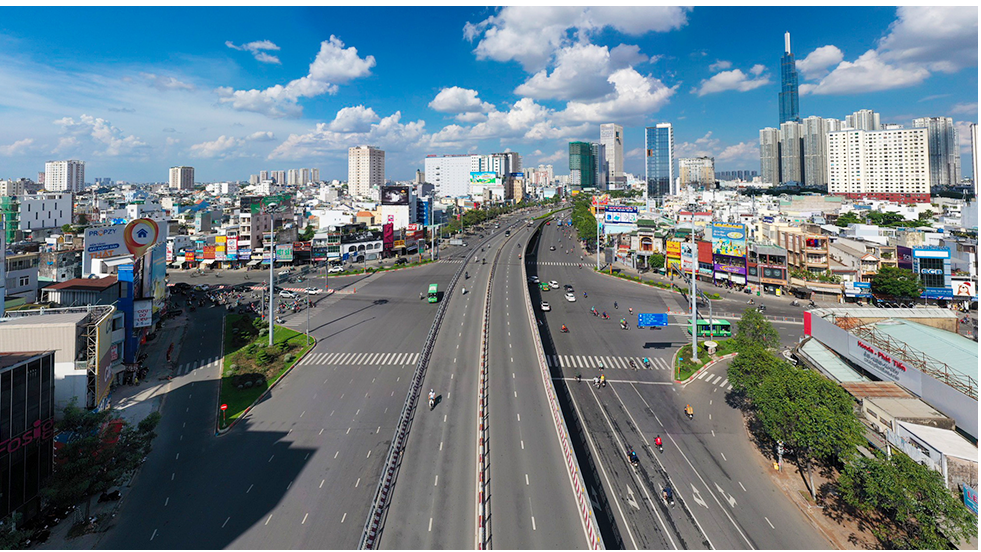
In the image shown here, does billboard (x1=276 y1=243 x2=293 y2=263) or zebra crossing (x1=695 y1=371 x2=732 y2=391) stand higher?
billboard (x1=276 y1=243 x2=293 y2=263)

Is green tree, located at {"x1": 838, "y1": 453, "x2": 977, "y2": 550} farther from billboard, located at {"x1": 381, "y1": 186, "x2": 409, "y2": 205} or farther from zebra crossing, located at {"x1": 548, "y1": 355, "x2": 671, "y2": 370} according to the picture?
billboard, located at {"x1": 381, "y1": 186, "x2": 409, "y2": 205}

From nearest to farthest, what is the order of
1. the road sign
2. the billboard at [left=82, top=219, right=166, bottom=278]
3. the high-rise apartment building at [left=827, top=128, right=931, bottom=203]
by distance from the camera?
the road sign → the billboard at [left=82, top=219, right=166, bottom=278] → the high-rise apartment building at [left=827, top=128, right=931, bottom=203]

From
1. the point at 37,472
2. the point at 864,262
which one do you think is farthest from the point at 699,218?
the point at 37,472

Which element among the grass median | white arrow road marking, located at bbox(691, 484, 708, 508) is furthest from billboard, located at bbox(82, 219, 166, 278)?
white arrow road marking, located at bbox(691, 484, 708, 508)

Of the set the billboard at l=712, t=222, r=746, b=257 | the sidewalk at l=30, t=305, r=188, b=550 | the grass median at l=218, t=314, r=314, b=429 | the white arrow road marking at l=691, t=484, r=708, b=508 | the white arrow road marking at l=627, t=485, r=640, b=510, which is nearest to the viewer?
the sidewalk at l=30, t=305, r=188, b=550

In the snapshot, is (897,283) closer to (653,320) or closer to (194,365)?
(653,320)

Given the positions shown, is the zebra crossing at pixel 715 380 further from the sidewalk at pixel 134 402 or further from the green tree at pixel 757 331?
the sidewalk at pixel 134 402

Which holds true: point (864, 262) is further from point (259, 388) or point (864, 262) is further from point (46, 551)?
point (46, 551)
